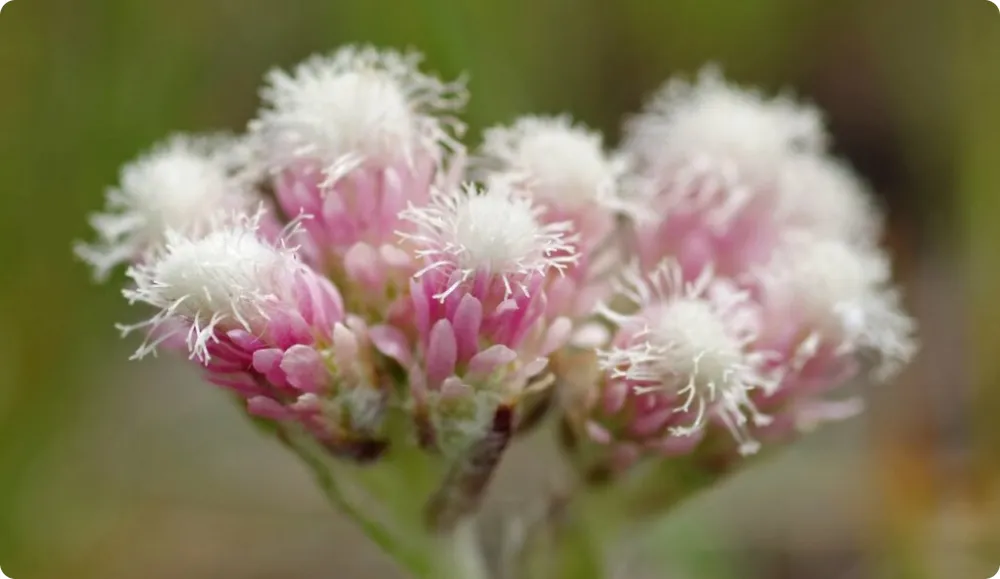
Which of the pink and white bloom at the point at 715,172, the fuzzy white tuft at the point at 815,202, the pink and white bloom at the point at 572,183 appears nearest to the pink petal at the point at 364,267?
the pink and white bloom at the point at 572,183

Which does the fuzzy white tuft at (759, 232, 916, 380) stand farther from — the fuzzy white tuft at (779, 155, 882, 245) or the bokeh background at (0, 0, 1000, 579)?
the bokeh background at (0, 0, 1000, 579)

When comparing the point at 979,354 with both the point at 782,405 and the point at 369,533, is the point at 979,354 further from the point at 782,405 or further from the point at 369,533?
the point at 369,533

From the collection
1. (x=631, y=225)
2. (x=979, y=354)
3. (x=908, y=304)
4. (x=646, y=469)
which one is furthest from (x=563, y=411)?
(x=908, y=304)

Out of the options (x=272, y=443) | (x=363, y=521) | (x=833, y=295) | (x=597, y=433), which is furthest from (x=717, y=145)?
(x=272, y=443)

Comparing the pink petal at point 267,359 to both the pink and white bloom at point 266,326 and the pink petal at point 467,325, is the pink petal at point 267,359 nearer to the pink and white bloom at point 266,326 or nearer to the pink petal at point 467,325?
the pink and white bloom at point 266,326

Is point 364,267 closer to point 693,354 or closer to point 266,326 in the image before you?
point 266,326

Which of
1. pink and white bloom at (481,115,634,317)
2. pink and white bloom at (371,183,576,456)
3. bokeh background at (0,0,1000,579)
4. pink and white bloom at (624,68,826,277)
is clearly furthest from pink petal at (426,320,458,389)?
bokeh background at (0,0,1000,579)
